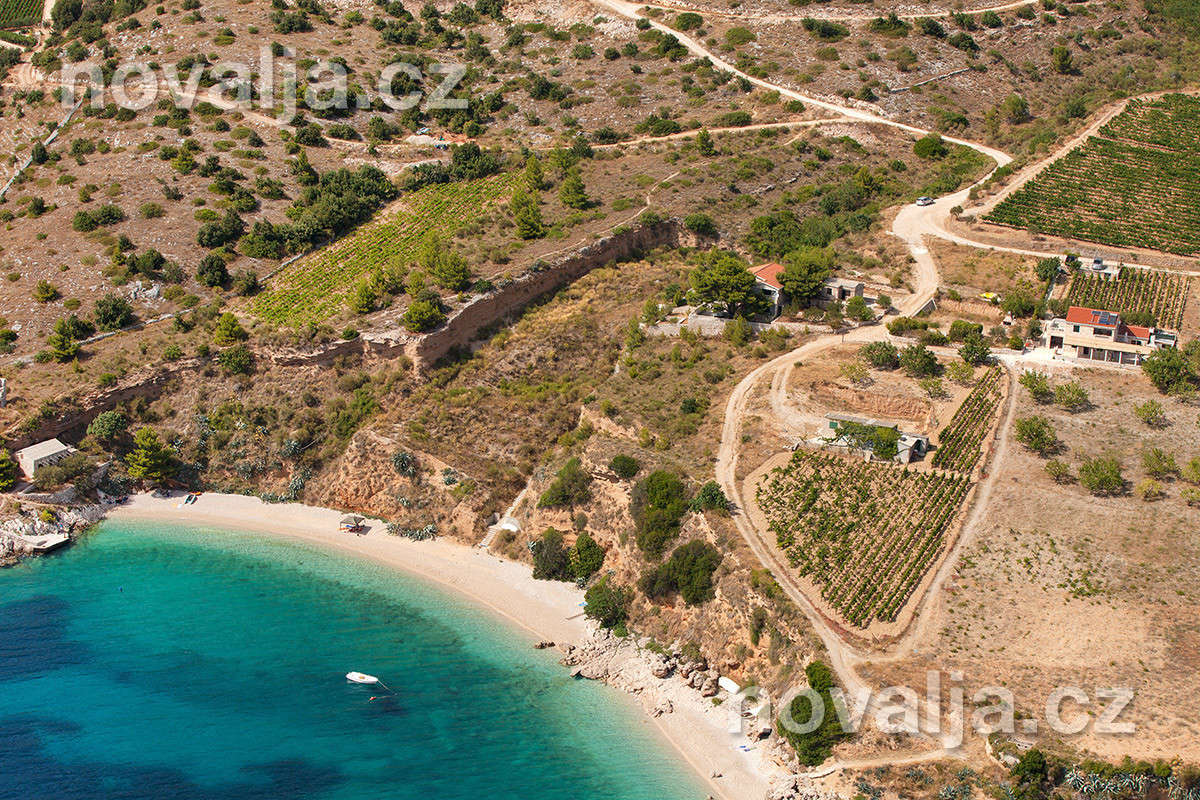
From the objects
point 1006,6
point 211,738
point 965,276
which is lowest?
point 211,738

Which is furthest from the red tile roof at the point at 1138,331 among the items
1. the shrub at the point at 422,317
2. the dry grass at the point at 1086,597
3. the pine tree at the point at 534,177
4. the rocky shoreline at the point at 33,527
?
the rocky shoreline at the point at 33,527

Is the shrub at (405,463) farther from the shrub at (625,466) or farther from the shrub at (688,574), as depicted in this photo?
the shrub at (688,574)

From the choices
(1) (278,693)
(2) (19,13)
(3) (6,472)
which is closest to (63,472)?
(3) (6,472)

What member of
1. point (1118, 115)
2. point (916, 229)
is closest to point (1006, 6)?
point (1118, 115)

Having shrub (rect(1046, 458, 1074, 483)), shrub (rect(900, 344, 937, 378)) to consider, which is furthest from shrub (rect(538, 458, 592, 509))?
shrub (rect(1046, 458, 1074, 483))

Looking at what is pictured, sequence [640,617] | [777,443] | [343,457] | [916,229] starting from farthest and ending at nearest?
[916,229] → [343,457] → [777,443] → [640,617]

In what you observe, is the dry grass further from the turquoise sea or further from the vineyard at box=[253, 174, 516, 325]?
the vineyard at box=[253, 174, 516, 325]

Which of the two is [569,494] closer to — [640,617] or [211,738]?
[640,617]
